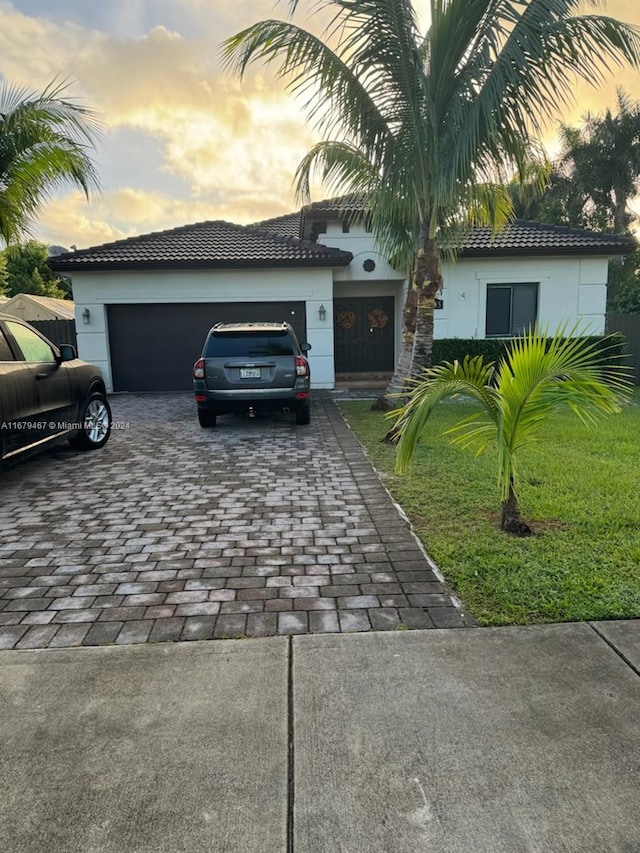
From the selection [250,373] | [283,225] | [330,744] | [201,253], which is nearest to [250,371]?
[250,373]

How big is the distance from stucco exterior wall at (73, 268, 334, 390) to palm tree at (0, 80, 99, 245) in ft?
11.3

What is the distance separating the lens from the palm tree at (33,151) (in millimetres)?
10078

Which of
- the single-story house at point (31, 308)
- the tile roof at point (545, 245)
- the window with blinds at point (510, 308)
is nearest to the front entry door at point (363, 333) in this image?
A: the window with blinds at point (510, 308)

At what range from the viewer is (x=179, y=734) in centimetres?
243

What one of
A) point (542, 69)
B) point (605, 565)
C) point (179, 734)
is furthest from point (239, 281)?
point (179, 734)

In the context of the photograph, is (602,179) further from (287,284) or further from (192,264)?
(192,264)

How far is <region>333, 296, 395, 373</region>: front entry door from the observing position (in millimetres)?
17578

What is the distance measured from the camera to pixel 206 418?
9578 mm

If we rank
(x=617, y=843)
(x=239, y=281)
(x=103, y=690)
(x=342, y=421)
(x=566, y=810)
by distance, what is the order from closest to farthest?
1. (x=617, y=843)
2. (x=566, y=810)
3. (x=103, y=690)
4. (x=342, y=421)
5. (x=239, y=281)

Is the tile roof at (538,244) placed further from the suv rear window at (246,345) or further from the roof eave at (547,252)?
the suv rear window at (246,345)

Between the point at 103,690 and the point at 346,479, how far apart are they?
13.4 feet

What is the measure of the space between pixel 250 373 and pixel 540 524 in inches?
210

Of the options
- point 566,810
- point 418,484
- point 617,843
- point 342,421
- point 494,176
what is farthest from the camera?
point 342,421

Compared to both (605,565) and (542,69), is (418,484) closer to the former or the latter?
(605,565)
